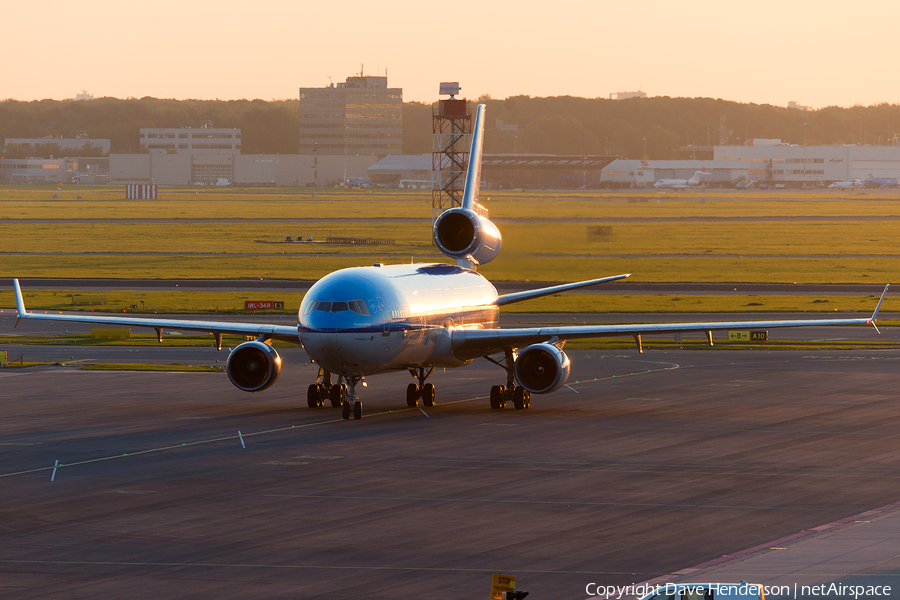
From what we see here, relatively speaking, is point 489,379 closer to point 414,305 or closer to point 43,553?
point 414,305

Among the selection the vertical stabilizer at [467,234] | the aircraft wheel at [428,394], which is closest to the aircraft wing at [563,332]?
the aircraft wheel at [428,394]

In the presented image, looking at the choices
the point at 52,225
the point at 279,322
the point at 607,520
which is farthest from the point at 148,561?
the point at 52,225

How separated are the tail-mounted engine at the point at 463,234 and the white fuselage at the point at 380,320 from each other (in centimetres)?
500

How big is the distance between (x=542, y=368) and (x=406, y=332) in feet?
18.1

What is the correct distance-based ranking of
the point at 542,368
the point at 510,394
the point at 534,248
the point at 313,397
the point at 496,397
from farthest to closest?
the point at 534,248, the point at 510,394, the point at 496,397, the point at 313,397, the point at 542,368

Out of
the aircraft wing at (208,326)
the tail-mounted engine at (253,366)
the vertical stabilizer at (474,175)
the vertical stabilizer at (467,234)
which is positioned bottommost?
the tail-mounted engine at (253,366)

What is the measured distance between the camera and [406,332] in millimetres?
44156

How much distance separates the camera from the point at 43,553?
25031 mm

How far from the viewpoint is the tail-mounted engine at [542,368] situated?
1757 inches

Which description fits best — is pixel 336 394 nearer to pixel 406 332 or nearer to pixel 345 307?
pixel 406 332

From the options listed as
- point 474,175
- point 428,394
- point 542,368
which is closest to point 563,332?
point 542,368

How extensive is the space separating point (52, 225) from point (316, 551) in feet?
582

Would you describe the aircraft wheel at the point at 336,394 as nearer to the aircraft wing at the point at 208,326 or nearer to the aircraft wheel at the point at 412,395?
the aircraft wing at the point at 208,326

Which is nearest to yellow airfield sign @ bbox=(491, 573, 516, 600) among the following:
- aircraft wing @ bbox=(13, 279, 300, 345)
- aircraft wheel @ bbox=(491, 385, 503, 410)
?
aircraft wing @ bbox=(13, 279, 300, 345)
